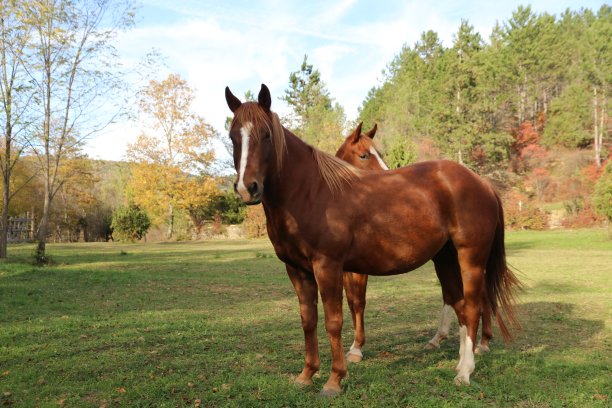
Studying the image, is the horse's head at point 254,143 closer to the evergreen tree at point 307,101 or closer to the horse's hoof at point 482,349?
the horse's hoof at point 482,349

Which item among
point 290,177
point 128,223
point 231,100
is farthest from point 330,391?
point 128,223

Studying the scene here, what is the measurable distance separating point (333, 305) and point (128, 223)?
34224 mm

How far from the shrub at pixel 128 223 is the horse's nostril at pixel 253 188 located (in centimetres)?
3418

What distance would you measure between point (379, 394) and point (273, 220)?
5.92ft

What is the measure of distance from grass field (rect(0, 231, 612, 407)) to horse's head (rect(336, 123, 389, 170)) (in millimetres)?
2342

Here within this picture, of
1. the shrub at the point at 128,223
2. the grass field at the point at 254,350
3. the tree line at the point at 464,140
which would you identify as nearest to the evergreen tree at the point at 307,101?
the tree line at the point at 464,140

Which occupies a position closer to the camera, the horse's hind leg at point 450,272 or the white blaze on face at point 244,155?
the white blaze on face at point 244,155

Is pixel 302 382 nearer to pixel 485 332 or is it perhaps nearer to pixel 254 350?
pixel 254 350

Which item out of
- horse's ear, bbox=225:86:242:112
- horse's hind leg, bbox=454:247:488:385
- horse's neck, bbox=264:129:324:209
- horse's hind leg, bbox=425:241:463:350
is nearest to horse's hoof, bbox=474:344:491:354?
horse's hind leg, bbox=425:241:463:350

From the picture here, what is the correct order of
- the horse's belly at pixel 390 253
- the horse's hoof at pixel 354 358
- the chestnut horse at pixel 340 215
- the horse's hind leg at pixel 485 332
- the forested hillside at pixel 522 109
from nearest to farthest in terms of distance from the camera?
1. the chestnut horse at pixel 340 215
2. the horse's belly at pixel 390 253
3. the horse's hoof at pixel 354 358
4. the horse's hind leg at pixel 485 332
5. the forested hillside at pixel 522 109

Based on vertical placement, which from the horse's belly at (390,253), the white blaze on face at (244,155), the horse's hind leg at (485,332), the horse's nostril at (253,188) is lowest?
the horse's hind leg at (485,332)

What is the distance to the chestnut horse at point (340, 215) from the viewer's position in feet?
11.7

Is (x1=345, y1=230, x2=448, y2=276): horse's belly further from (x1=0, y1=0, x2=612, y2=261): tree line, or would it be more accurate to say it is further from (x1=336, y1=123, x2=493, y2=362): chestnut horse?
(x1=0, y1=0, x2=612, y2=261): tree line

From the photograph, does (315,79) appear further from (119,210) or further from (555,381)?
(555,381)
